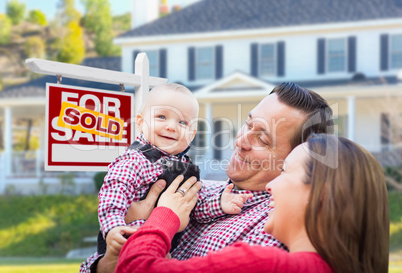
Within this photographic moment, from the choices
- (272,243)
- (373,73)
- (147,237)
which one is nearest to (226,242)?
(272,243)

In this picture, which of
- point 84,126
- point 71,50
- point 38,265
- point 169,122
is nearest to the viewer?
point 169,122

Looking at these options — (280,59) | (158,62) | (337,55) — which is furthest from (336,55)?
(158,62)

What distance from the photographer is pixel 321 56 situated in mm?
19797

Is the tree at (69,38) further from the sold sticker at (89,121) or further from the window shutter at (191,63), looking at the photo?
the sold sticker at (89,121)

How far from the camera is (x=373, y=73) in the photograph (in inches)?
767

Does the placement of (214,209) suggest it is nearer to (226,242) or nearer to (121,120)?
(226,242)

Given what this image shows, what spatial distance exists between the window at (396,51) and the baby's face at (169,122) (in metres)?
17.7

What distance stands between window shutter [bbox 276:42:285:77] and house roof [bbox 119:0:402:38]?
2.53 ft

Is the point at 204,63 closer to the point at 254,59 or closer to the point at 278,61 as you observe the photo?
the point at 254,59

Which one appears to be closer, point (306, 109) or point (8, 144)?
point (306, 109)

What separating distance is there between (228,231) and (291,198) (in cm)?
63

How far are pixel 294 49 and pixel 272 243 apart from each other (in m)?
18.4

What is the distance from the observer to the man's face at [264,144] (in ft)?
9.36

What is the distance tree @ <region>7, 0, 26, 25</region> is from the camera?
66.8 metres
